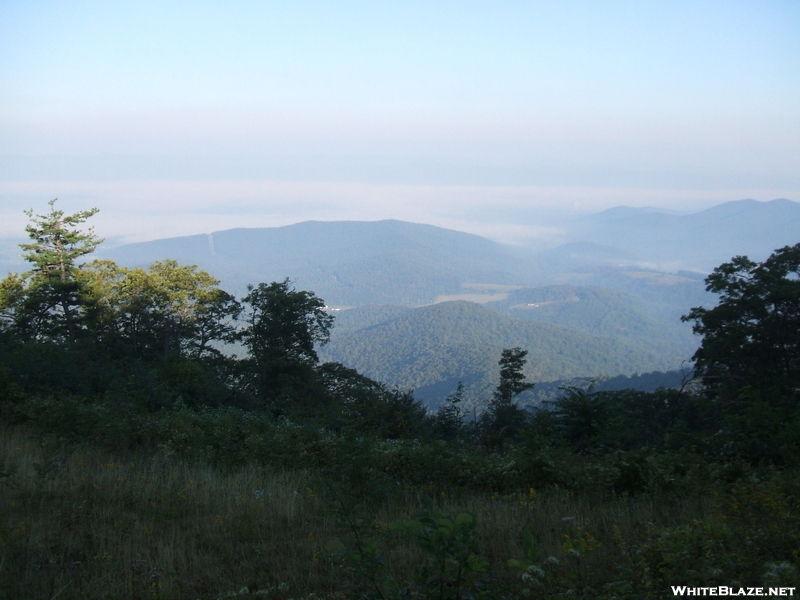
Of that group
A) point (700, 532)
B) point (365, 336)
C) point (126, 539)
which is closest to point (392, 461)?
point (126, 539)

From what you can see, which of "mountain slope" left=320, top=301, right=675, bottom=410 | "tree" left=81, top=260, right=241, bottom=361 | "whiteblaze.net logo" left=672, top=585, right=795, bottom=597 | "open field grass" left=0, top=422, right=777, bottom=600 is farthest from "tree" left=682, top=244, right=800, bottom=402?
"mountain slope" left=320, top=301, right=675, bottom=410

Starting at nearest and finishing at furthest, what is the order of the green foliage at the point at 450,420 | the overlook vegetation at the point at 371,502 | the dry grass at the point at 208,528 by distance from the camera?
the overlook vegetation at the point at 371,502 < the dry grass at the point at 208,528 < the green foliage at the point at 450,420

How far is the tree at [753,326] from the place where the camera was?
16.2m

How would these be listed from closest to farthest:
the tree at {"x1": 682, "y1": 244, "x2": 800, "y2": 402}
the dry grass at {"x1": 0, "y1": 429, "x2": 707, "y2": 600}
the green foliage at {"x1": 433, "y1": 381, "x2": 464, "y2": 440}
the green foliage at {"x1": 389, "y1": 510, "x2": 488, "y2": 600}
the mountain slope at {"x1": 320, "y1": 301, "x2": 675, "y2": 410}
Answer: the green foliage at {"x1": 389, "y1": 510, "x2": 488, "y2": 600} → the dry grass at {"x1": 0, "y1": 429, "x2": 707, "y2": 600} → the green foliage at {"x1": 433, "y1": 381, "x2": 464, "y2": 440} → the tree at {"x1": 682, "y1": 244, "x2": 800, "y2": 402} → the mountain slope at {"x1": 320, "y1": 301, "x2": 675, "y2": 410}

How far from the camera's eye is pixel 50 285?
25672 millimetres

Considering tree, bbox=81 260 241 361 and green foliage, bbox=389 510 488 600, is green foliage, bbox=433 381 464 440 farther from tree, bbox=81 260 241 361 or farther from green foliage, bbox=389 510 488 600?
tree, bbox=81 260 241 361

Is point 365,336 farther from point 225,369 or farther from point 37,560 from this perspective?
point 37,560

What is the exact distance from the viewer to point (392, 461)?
272 inches

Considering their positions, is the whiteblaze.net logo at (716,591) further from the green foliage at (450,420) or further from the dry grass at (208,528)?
the green foliage at (450,420)

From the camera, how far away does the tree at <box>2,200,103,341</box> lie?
82.6ft

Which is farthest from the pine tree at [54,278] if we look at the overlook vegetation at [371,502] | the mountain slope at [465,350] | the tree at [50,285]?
the mountain slope at [465,350]

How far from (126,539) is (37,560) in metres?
0.63

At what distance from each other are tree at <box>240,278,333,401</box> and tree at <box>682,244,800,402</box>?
15.6 meters

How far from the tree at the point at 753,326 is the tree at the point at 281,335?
51.2 ft
